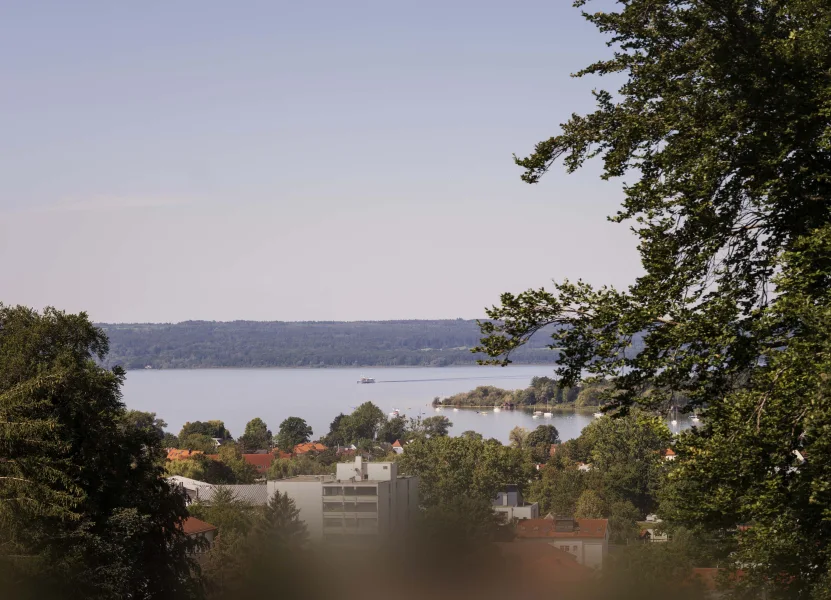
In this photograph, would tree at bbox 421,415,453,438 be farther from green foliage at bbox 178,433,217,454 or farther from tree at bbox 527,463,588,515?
tree at bbox 527,463,588,515

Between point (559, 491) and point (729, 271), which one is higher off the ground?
point (729, 271)

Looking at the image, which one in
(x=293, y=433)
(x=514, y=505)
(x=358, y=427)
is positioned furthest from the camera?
(x=358, y=427)

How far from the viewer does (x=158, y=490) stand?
31234 mm

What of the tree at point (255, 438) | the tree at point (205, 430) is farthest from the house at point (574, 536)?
the tree at point (205, 430)

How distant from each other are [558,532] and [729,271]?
4913cm

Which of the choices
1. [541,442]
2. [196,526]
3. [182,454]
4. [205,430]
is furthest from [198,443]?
[196,526]

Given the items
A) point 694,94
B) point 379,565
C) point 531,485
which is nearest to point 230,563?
point 379,565

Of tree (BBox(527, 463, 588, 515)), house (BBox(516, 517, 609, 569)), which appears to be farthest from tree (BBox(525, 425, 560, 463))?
house (BBox(516, 517, 609, 569))

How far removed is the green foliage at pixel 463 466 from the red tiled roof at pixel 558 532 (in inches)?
620

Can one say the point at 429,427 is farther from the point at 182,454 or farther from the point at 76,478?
the point at 76,478

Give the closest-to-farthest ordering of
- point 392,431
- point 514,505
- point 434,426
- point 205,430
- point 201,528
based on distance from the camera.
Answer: point 201,528, point 514,505, point 205,430, point 434,426, point 392,431

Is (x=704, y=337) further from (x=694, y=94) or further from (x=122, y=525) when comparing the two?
(x=122, y=525)

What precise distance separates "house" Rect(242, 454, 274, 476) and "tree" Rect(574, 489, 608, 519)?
35.7 metres

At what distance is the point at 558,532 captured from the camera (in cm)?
5844
